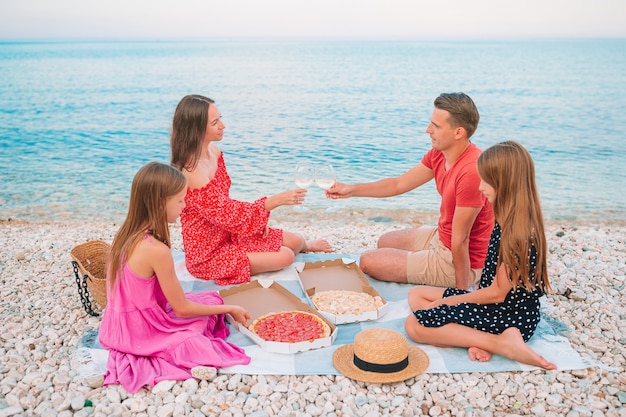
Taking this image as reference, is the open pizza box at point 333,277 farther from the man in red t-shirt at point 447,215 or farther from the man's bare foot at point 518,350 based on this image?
the man's bare foot at point 518,350

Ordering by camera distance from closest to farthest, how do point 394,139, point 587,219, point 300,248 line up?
point 300,248 → point 587,219 → point 394,139

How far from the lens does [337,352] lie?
3916 millimetres

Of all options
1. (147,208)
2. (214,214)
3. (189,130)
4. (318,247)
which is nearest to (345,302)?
(214,214)

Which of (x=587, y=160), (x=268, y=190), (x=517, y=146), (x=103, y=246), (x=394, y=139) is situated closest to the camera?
(x=517, y=146)

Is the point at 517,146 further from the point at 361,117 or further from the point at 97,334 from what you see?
the point at 361,117

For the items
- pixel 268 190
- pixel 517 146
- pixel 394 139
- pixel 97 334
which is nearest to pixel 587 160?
pixel 394 139

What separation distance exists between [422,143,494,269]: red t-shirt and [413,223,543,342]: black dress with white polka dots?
0.65m

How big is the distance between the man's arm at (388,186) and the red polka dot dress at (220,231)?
704 mm

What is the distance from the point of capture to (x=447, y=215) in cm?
488

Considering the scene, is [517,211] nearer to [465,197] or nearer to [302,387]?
[465,197]

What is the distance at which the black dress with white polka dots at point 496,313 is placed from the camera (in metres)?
3.84

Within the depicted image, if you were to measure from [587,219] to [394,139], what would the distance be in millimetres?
8137

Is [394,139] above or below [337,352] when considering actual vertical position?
below

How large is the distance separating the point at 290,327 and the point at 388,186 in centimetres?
198
